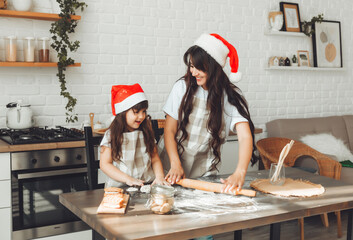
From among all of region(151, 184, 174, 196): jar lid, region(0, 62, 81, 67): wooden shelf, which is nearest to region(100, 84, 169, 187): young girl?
region(151, 184, 174, 196): jar lid

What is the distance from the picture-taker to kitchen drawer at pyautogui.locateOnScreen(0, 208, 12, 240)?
2.83 m

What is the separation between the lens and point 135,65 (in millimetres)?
3953

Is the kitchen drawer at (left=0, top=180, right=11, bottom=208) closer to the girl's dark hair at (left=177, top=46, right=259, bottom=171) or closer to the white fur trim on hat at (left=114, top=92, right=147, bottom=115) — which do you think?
the white fur trim on hat at (left=114, top=92, right=147, bottom=115)

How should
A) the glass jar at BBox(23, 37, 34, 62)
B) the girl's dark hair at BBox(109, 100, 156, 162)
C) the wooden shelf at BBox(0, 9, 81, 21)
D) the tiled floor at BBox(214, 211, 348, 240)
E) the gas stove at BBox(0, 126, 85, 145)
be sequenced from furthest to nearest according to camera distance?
the tiled floor at BBox(214, 211, 348, 240), the glass jar at BBox(23, 37, 34, 62), the wooden shelf at BBox(0, 9, 81, 21), the gas stove at BBox(0, 126, 85, 145), the girl's dark hair at BBox(109, 100, 156, 162)

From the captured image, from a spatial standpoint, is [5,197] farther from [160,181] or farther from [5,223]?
[160,181]

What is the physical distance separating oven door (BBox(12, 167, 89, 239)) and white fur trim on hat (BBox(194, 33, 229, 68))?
1.40 m

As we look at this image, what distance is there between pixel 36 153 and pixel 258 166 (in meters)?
2.40

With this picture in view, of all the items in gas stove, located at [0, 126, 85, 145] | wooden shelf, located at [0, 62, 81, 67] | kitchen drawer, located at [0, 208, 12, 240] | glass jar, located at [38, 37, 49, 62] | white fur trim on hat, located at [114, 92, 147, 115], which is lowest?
kitchen drawer, located at [0, 208, 12, 240]

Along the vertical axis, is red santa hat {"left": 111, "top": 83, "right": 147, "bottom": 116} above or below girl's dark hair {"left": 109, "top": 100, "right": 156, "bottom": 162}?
above

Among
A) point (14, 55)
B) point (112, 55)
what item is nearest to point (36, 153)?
point (14, 55)

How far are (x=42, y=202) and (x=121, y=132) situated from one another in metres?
1.16

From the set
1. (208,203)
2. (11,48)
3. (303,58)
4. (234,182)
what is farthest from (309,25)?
(208,203)

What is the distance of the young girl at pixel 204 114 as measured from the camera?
2.30 meters

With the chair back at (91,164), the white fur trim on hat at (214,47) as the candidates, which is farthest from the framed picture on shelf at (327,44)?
the chair back at (91,164)
